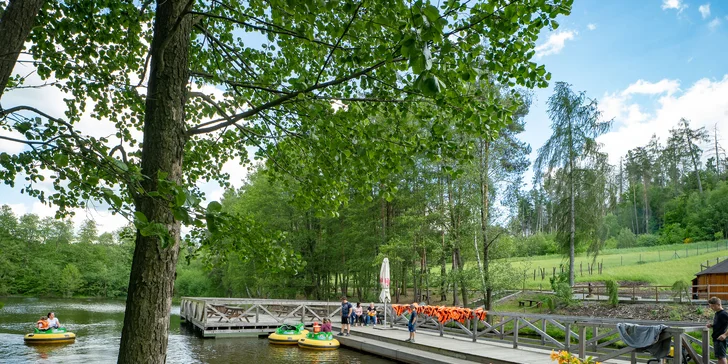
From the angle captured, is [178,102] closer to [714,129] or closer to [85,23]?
[85,23]

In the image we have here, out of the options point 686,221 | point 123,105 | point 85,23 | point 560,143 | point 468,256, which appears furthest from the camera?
point 686,221

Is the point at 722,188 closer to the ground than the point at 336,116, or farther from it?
farther from it

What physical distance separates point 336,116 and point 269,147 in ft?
5.75

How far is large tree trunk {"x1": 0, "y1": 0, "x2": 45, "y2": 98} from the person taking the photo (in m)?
3.11

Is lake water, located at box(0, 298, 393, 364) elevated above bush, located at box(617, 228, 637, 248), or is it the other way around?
bush, located at box(617, 228, 637, 248)

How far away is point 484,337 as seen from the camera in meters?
16.0

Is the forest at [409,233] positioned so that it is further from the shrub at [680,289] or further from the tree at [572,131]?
the shrub at [680,289]

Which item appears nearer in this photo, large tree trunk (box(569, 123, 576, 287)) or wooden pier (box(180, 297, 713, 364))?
wooden pier (box(180, 297, 713, 364))

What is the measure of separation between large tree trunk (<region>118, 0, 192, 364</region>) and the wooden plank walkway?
31.6 feet

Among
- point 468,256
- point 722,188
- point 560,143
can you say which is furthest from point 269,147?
point 722,188

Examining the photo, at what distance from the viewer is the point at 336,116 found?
4773mm

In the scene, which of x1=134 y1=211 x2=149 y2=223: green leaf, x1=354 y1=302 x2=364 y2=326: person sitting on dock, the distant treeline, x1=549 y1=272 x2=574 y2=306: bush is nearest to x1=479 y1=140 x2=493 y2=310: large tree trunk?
x1=549 y1=272 x2=574 y2=306: bush

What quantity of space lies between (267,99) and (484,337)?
1277 centimetres

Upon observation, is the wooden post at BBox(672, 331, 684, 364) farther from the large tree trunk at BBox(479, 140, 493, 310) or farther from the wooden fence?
the large tree trunk at BBox(479, 140, 493, 310)
